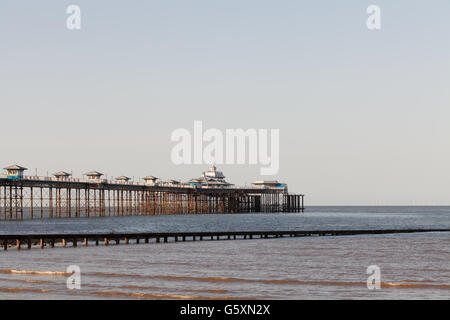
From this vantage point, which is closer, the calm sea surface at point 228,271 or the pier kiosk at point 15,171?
the calm sea surface at point 228,271

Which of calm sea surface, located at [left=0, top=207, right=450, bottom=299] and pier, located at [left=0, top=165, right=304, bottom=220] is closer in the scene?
calm sea surface, located at [left=0, top=207, right=450, bottom=299]

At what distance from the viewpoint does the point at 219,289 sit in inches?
1021

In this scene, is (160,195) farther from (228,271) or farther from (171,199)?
(228,271)

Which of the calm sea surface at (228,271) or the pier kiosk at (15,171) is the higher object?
the pier kiosk at (15,171)

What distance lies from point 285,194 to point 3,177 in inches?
4064

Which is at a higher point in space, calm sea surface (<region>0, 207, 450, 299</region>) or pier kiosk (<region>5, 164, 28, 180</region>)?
pier kiosk (<region>5, 164, 28, 180</region>)

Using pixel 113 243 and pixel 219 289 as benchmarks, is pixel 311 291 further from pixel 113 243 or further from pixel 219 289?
pixel 113 243

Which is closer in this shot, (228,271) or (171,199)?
(228,271)

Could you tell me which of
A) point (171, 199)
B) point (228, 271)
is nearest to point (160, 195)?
point (171, 199)

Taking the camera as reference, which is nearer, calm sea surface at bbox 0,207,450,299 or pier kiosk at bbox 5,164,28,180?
calm sea surface at bbox 0,207,450,299

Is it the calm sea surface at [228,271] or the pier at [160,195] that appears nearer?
the calm sea surface at [228,271]
